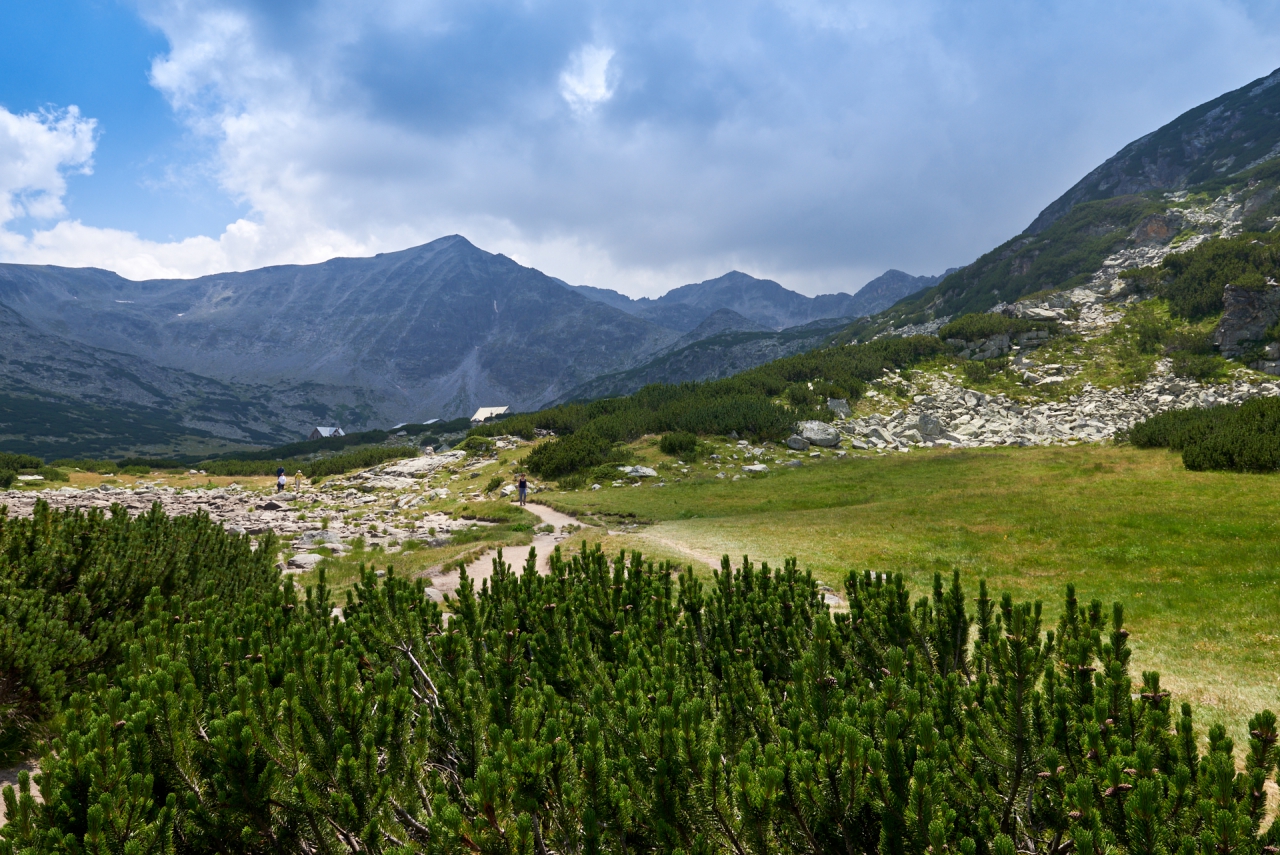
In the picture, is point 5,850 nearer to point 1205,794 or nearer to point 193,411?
point 1205,794

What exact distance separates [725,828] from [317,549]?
20.9 meters

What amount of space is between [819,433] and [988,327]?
1245 inches

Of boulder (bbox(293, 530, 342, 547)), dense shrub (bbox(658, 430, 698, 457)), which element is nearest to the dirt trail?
boulder (bbox(293, 530, 342, 547))

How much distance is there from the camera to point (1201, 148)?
119375 millimetres

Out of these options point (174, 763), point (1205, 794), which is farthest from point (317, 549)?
point (1205, 794)

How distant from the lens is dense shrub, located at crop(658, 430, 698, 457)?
3975 cm

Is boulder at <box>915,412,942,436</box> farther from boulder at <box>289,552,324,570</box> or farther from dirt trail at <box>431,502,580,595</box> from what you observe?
boulder at <box>289,552,324,570</box>

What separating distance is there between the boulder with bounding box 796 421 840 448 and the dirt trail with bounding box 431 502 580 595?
21668 millimetres

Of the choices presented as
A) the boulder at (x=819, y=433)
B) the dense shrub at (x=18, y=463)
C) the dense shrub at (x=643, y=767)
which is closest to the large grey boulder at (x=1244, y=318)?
the boulder at (x=819, y=433)

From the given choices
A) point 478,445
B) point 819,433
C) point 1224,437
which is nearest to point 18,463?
point 478,445

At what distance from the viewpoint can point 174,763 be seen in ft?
11.0

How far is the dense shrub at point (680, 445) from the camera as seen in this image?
39750 mm

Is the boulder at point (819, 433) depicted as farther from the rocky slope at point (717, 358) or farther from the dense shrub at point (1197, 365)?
the rocky slope at point (717, 358)

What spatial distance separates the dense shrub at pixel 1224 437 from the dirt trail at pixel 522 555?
1036 inches
